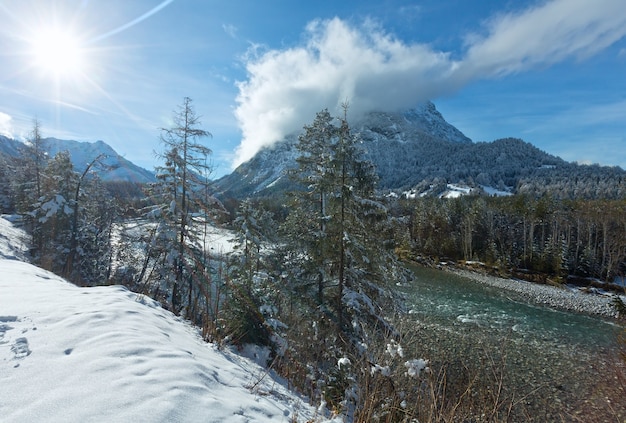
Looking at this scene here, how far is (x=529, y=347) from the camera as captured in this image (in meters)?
17.5

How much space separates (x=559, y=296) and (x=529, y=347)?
1546cm

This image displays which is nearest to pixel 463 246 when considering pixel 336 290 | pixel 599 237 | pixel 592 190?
pixel 599 237

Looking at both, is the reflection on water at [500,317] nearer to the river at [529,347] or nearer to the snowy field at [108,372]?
the river at [529,347]

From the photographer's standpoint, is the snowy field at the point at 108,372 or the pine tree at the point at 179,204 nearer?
the snowy field at the point at 108,372

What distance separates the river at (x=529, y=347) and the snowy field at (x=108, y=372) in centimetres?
508

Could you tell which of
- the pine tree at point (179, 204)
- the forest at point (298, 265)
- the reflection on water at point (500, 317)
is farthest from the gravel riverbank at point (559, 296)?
the pine tree at point (179, 204)

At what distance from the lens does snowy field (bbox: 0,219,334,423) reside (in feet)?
6.86

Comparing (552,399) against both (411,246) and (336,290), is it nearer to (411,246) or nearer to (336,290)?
(336,290)

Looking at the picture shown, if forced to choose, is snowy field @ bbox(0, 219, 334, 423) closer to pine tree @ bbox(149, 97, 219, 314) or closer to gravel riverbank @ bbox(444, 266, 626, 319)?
pine tree @ bbox(149, 97, 219, 314)

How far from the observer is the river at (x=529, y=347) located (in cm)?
1227

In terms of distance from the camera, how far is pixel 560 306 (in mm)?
25984

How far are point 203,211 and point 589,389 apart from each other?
769 inches

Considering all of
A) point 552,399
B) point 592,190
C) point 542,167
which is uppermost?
point 542,167

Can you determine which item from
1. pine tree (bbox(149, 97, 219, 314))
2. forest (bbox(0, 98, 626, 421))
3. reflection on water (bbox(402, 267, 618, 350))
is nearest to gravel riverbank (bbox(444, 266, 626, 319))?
reflection on water (bbox(402, 267, 618, 350))
